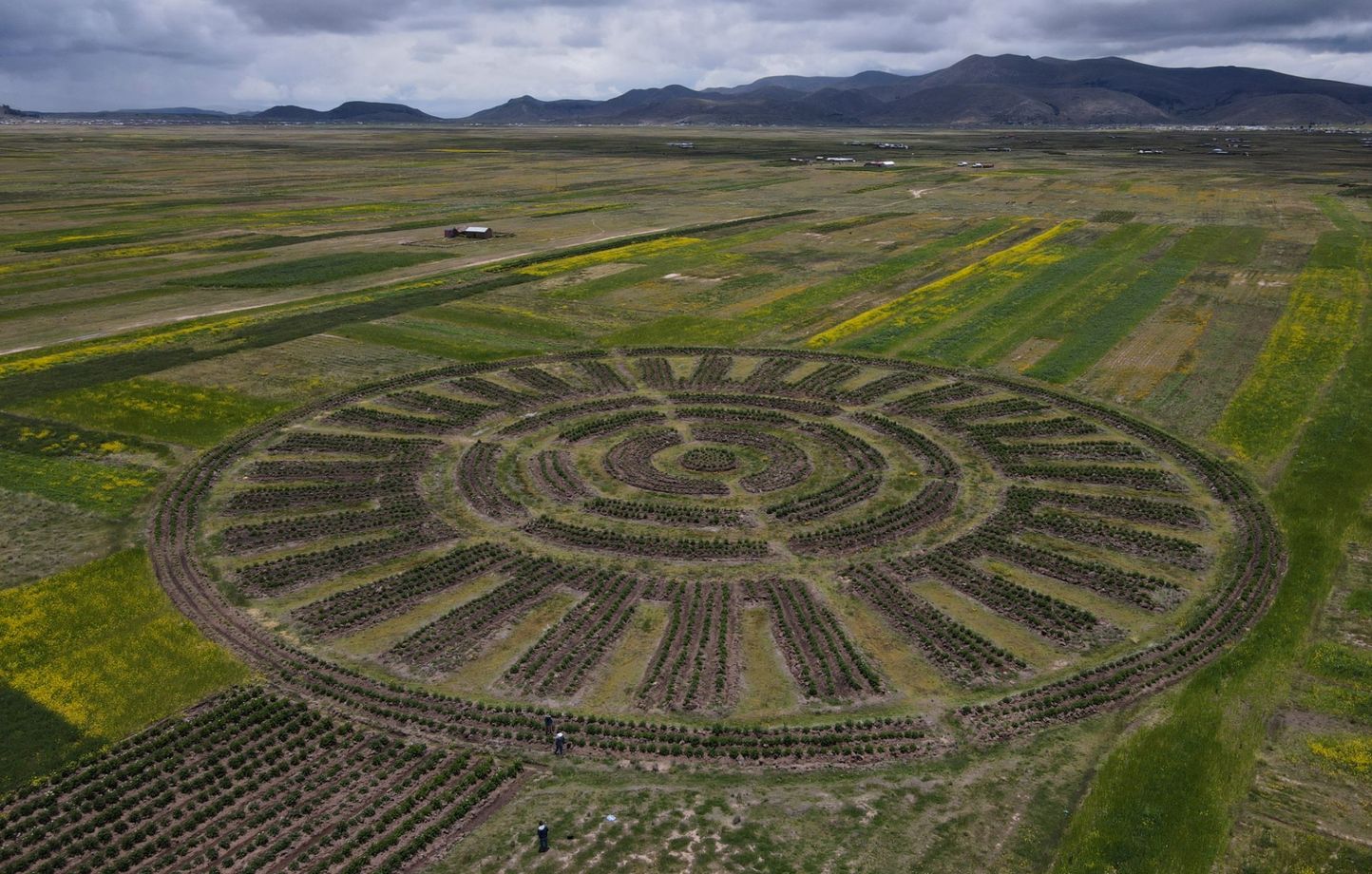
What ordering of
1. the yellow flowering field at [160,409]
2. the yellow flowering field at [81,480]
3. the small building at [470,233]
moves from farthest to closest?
the small building at [470,233]
the yellow flowering field at [160,409]
the yellow flowering field at [81,480]

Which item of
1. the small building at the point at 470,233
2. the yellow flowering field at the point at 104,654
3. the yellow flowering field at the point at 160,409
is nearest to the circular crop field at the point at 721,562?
the yellow flowering field at the point at 104,654

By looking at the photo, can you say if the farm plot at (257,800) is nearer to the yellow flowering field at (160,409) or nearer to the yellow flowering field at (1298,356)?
the yellow flowering field at (160,409)

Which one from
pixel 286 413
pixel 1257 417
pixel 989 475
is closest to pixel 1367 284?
pixel 1257 417

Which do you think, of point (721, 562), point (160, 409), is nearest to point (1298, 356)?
point (721, 562)

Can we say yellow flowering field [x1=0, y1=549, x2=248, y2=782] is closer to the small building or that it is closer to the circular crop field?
the circular crop field

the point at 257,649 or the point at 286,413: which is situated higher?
the point at 286,413

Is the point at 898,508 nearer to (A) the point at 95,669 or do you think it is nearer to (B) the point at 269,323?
(A) the point at 95,669
